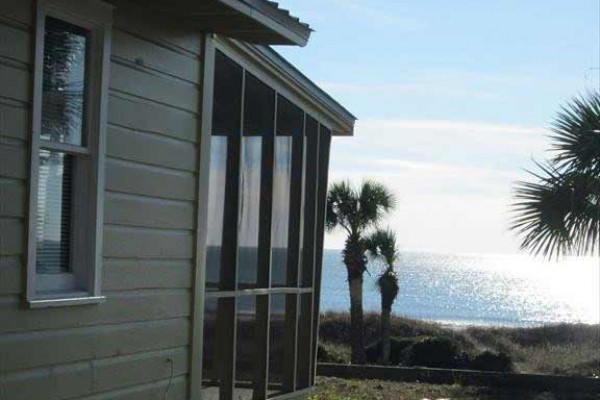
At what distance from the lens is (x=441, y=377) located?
61.2ft

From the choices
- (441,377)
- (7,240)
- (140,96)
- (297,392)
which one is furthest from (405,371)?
(7,240)

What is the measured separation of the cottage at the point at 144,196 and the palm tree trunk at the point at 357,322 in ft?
46.8

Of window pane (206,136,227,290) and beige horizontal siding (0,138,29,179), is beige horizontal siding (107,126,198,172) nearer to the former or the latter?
window pane (206,136,227,290)

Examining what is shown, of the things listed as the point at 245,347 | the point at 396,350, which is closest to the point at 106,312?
the point at 245,347

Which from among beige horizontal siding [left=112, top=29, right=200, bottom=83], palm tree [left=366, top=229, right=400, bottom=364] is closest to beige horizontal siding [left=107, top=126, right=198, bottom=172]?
beige horizontal siding [left=112, top=29, right=200, bottom=83]

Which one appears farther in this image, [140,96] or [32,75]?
[140,96]

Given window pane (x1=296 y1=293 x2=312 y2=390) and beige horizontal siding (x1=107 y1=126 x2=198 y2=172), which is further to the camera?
window pane (x1=296 y1=293 x2=312 y2=390)

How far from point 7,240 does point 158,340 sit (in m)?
1.93

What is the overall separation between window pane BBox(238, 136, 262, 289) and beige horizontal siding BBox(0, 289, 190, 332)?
1487 millimetres

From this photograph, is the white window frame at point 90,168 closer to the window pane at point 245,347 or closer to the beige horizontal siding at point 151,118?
the beige horizontal siding at point 151,118

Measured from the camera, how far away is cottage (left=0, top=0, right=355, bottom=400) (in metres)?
5.88

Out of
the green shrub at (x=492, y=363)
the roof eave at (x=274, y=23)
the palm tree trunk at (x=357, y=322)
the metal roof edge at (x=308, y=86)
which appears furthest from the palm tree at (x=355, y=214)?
the roof eave at (x=274, y=23)

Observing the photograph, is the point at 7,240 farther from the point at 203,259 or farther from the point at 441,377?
the point at 441,377

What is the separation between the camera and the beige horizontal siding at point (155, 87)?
6803mm
